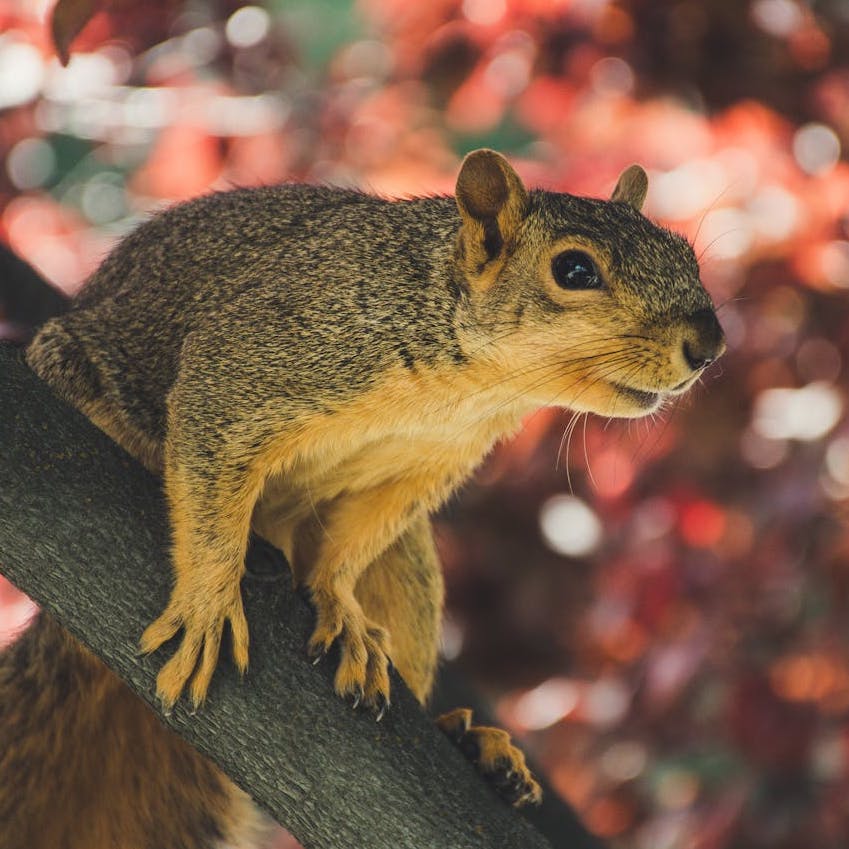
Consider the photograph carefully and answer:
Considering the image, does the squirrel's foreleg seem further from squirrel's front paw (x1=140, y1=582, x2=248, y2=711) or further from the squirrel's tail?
the squirrel's tail

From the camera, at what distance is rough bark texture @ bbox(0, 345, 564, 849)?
7.21ft

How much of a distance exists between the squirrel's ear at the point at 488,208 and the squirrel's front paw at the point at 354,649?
727mm

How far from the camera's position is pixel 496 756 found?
279cm

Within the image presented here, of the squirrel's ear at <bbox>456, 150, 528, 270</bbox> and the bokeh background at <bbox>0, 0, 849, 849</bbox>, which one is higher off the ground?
the squirrel's ear at <bbox>456, 150, 528, 270</bbox>

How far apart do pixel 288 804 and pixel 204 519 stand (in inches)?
20.4

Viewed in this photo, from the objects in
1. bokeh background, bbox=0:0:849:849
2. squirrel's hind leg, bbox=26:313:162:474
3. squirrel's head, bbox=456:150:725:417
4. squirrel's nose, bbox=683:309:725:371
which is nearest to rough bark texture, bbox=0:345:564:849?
squirrel's hind leg, bbox=26:313:162:474

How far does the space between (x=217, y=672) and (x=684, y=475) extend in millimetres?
1978

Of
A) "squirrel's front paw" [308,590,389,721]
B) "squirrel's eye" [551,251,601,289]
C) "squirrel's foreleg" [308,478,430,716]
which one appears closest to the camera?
"squirrel's front paw" [308,590,389,721]

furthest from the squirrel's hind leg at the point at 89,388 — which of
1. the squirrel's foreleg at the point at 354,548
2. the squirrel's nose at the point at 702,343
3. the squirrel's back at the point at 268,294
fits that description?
the squirrel's nose at the point at 702,343

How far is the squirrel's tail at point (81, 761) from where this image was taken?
111 inches

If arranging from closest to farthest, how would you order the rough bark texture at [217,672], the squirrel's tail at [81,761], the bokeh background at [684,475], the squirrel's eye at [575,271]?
1. the rough bark texture at [217,672]
2. the squirrel's eye at [575,271]
3. the squirrel's tail at [81,761]
4. the bokeh background at [684,475]

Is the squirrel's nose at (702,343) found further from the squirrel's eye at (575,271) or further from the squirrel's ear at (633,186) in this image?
the squirrel's ear at (633,186)

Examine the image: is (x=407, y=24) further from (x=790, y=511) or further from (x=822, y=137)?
(x=790, y=511)

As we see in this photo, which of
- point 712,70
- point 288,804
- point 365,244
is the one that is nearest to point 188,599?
point 288,804
